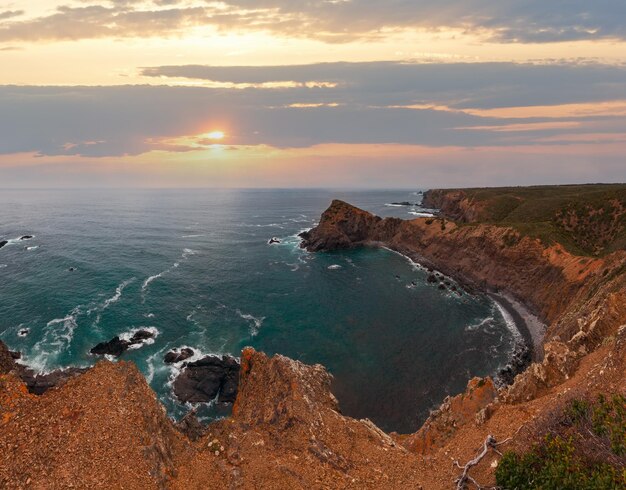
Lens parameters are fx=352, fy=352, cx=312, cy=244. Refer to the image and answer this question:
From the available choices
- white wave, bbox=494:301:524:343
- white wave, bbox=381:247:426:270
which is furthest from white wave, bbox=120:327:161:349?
white wave, bbox=381:247:426:270

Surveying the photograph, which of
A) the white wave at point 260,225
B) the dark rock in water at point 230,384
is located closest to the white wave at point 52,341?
the dark rock in water at point 230,384

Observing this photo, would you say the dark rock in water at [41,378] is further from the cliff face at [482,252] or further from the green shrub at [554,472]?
the cliff face at [482,252]

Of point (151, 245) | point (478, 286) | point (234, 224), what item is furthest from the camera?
point (234, 224)

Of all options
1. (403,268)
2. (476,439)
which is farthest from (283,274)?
(476,439)

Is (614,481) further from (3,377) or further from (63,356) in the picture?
(63,356)

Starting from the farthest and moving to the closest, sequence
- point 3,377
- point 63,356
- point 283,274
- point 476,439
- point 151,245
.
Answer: point 151,245, point 283,274, point 63,356, point 476,439, point 3,377

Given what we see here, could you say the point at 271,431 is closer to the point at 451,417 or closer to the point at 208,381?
the point at 451,417

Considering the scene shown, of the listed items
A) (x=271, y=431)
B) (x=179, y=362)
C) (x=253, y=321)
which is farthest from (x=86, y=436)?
(x=253, y=321)
